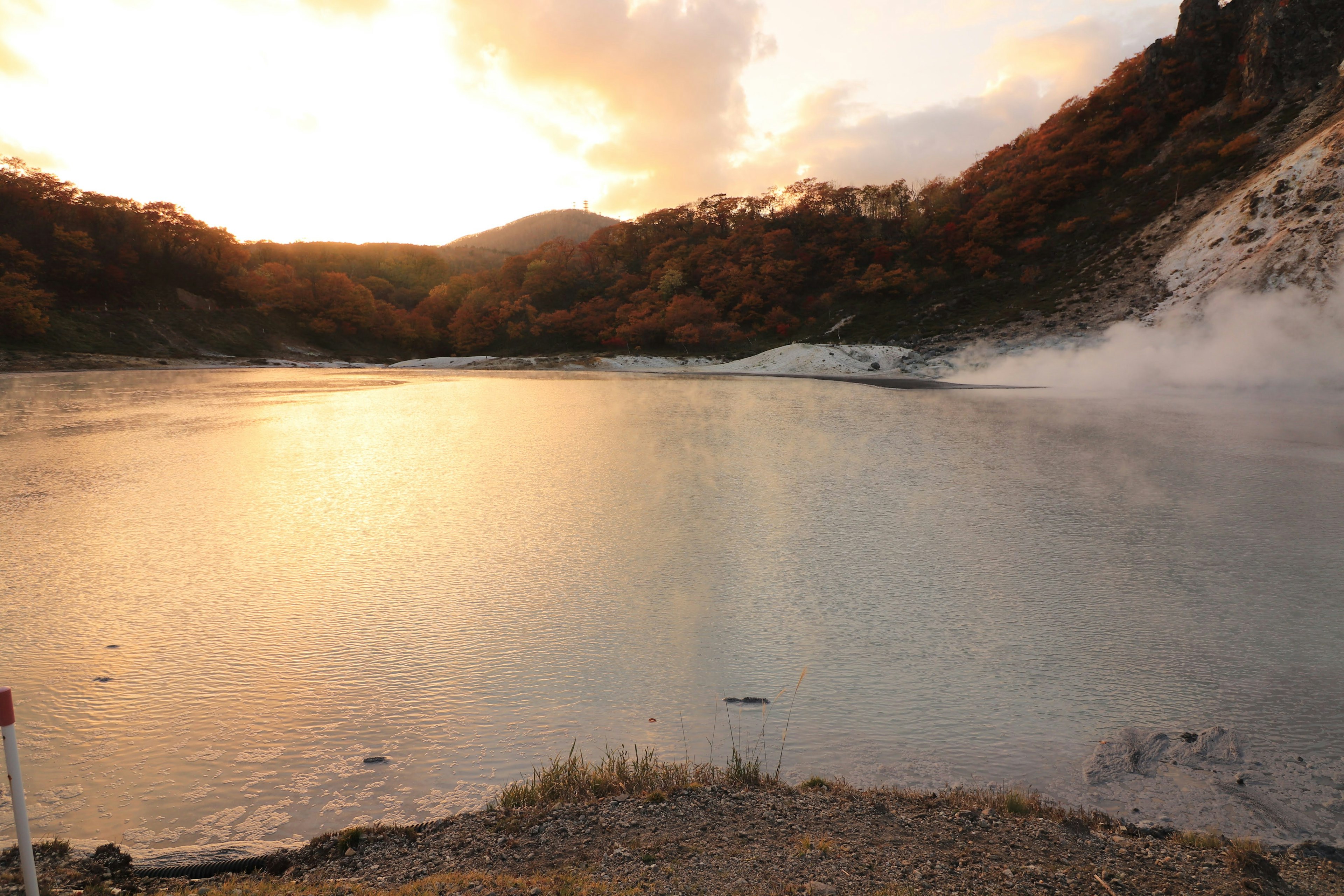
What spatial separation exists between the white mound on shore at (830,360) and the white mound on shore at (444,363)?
27.1 m

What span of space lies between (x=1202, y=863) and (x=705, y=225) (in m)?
90.1

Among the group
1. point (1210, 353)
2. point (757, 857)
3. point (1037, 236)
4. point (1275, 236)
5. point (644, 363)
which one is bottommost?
point (757, 857)

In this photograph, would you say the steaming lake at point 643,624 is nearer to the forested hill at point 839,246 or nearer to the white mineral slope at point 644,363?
the forested hill at point 839,246

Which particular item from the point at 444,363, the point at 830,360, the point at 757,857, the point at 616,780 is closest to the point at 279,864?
the point at 616,780

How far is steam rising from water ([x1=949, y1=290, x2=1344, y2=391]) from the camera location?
28438mm

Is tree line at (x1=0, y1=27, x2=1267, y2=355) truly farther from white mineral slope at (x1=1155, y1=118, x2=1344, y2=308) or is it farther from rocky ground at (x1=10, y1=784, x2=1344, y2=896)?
rocky ground at (x1=10, y1=784, x2=1344, y2=896)

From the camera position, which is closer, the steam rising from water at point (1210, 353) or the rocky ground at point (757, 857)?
the rocky ground at point (757, 857)

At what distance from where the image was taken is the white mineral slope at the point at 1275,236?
105 ft

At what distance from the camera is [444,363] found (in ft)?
225

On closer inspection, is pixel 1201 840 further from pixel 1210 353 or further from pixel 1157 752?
pixel 1210 353

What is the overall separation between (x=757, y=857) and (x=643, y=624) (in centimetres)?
289

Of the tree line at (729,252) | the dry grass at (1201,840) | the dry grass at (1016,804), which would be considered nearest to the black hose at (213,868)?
the dry grass at (1016,804)

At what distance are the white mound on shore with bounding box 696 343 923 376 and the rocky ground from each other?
1667 inches

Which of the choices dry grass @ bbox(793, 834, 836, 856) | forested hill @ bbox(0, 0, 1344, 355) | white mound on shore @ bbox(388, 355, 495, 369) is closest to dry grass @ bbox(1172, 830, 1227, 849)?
dry grass @ bbox(793, 834, 836, 856)
